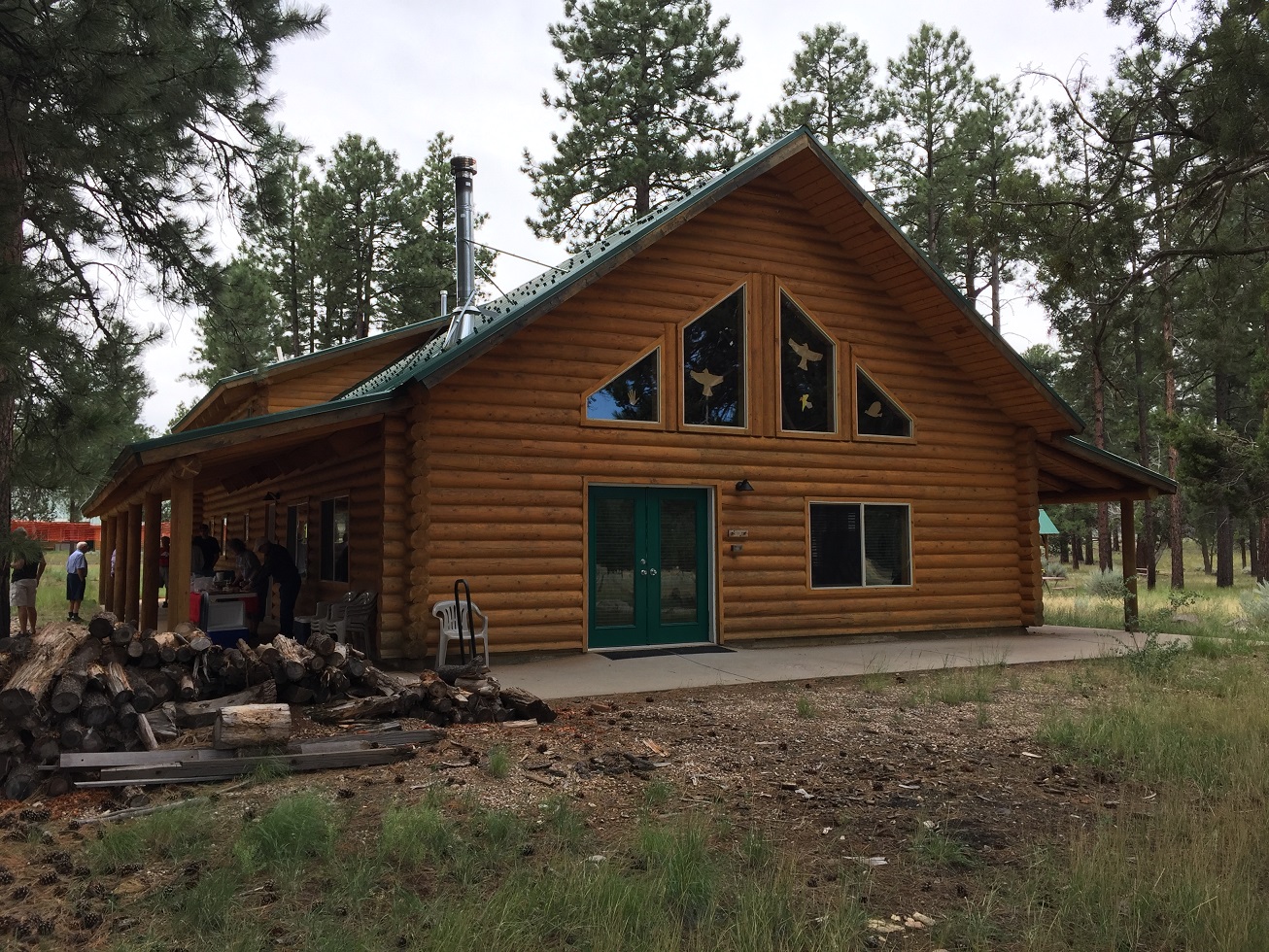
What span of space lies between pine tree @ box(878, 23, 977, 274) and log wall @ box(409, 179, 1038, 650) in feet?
55.4

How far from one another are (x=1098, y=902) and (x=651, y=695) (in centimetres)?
511

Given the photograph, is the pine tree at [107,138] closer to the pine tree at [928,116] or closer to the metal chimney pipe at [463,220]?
the metal chimney pipe at [463,220]

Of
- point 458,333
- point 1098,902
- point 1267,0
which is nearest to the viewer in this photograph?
point 1098,902

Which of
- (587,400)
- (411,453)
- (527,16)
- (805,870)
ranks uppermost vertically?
(527,16)

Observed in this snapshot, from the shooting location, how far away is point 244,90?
7926mm

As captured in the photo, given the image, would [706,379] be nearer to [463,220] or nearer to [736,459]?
[736,459]

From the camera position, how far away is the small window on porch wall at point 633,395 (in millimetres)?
11523

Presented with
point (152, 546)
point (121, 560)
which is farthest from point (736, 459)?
point (121, 560)

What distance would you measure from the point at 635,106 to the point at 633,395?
16859mm

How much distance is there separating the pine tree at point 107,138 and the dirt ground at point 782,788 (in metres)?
3.39

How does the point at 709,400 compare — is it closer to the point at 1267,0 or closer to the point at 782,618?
the point at 782,618

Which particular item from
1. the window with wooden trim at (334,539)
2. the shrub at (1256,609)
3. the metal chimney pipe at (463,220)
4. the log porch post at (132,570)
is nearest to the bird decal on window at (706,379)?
the window with wooden trim at (334,539)

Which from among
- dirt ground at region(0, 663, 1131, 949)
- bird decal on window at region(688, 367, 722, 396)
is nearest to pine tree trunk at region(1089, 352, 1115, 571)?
bird decal on window at region(688, 367, 722, 396)

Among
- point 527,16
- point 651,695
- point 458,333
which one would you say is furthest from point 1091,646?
point 527,16
